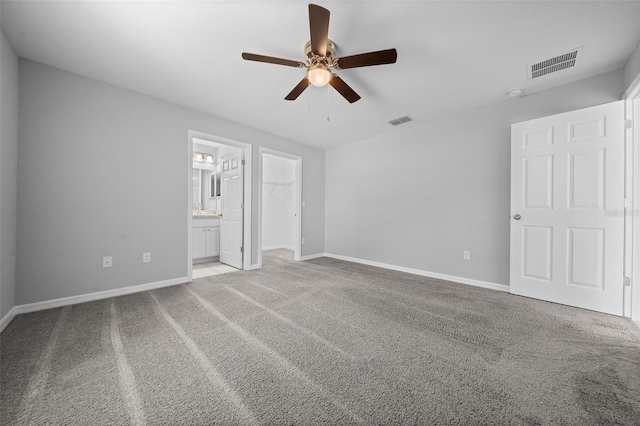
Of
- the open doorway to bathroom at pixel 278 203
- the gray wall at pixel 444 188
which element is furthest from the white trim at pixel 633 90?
the open doorway to bathroom at pixel 278 203

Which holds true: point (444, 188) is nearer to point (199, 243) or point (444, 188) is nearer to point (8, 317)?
point (199, 243)

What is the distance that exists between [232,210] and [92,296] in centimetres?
223

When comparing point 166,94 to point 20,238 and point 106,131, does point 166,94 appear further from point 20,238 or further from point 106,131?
point 20,238

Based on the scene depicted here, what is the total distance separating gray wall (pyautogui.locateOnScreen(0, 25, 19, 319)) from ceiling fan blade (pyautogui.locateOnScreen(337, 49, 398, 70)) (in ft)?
9.30

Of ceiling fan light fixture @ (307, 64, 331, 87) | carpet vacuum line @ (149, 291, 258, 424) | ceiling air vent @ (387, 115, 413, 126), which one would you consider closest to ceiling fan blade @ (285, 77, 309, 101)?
ceiling fan light fixture @ (307, 64, 331, 87)

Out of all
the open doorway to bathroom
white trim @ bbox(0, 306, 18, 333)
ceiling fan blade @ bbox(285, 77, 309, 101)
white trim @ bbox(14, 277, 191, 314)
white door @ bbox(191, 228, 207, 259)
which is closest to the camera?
white trim @ bbox(0, 306, 18, 333)

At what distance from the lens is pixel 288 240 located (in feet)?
22.5

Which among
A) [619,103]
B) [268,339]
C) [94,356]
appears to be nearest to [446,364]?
[268,339]

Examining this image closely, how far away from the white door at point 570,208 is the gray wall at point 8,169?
17.2 ft

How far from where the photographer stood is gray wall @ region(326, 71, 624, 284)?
9.95ft

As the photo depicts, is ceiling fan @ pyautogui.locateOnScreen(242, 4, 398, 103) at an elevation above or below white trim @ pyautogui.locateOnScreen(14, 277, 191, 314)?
above

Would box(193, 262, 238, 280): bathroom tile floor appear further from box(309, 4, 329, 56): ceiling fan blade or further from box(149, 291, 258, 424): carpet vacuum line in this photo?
box(309, 4, 329, 56): ceiling fan blade

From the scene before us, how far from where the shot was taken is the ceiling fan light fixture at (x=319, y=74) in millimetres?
1943

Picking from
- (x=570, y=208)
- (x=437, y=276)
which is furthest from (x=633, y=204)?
(x=437, y=276)
